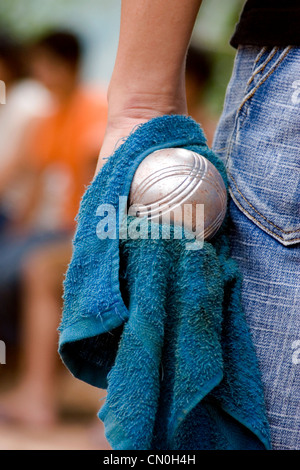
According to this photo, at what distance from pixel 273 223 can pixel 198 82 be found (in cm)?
190

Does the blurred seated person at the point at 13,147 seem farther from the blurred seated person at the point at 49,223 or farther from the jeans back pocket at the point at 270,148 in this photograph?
the jeans back pocket at the point at 270,148

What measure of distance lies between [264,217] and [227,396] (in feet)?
0.74

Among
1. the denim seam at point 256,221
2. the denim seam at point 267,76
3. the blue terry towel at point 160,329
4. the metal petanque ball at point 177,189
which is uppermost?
the denim seam at point 267,76

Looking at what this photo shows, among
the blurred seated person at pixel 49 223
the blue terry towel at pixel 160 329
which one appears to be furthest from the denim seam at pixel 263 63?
the blurred seated person at pixel 49 223

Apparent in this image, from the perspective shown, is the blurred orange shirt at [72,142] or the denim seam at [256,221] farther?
the blurred orange shirt at [72,142]

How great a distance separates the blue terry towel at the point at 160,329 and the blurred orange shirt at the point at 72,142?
1.70 meters

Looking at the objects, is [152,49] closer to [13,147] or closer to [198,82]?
[198,82]

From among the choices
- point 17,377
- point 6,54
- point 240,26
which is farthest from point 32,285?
point 240,26

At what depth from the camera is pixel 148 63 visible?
2.48 feet

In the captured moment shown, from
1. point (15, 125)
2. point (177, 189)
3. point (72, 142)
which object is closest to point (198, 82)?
point (72, 142)

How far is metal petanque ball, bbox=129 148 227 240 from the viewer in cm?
71

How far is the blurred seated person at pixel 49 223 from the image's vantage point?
251cm

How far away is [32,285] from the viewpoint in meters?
2.60

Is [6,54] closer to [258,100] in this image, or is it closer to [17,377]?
[17,377]
